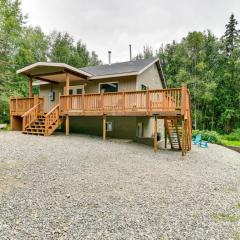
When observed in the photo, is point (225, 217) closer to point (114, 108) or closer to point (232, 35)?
point (114, 108)

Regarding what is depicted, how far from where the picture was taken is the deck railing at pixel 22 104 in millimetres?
13625

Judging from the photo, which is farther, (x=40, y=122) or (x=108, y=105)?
(x=40, y=122)

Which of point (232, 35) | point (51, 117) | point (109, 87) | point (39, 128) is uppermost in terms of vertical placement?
point (232, 35)

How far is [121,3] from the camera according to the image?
62.4 feet

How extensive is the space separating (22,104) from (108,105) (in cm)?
562

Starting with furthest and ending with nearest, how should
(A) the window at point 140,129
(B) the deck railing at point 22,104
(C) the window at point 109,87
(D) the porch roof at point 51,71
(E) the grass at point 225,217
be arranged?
1. (A) the window at point 140,129
2. (C) the window at point 109,87
3. (B) the deck railing at point 22,104
4. (D) the porch roof at point 51,71
5. (E) the grass at point 225,217

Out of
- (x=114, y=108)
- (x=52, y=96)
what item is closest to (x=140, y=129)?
(x=114, y=108)

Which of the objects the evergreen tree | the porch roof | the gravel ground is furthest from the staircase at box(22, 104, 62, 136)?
the evergreen tree

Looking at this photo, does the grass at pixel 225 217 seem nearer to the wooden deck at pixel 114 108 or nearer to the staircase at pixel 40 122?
the wooden deck at pixel 114 108

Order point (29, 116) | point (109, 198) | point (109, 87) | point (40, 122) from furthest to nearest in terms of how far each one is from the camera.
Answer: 1. point (109, 87)
2. point (40, 122)
3. point (29, 116)
4. point (109, 198)

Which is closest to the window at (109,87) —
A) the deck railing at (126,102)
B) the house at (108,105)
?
the house at (108,105)

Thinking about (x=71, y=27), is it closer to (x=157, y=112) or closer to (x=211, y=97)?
(x=211, y=97)

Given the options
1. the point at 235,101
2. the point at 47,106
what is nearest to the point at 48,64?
the point at 47,106

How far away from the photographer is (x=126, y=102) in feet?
36.7
